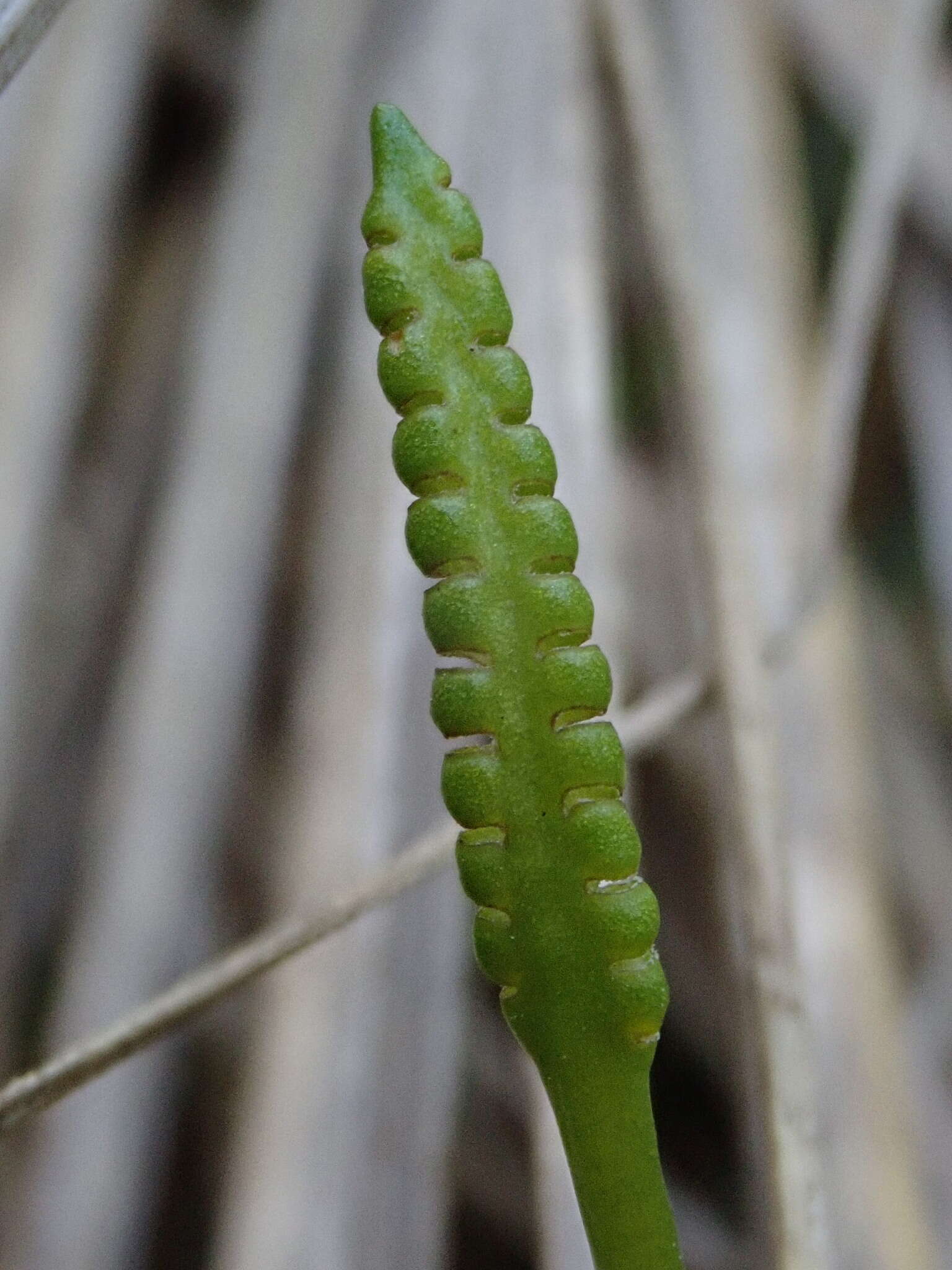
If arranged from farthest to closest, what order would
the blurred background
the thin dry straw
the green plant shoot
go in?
the blurred background
the thin dry straw
the green plant shoot

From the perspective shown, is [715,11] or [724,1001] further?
[715,11]

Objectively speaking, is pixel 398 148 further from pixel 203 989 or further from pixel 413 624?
pixel 413 624

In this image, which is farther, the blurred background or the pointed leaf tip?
the blurred background

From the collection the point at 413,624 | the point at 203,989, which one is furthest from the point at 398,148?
the point at 413,624

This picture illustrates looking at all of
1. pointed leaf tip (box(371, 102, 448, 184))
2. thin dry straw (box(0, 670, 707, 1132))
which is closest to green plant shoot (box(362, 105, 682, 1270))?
pointed leaf tip (box(371, 102, 448, 184))

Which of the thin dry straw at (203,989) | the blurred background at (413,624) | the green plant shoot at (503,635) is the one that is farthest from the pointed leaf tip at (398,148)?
the blurred background at (413,624)

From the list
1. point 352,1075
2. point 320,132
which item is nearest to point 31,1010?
point 352,1075

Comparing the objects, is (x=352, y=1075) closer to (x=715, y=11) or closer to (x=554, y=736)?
(x=554, y=736)

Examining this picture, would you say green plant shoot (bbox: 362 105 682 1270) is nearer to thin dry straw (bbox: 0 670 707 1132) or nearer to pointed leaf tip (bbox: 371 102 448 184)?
pointed leaf tip (bbox: 371 102 448 184)
